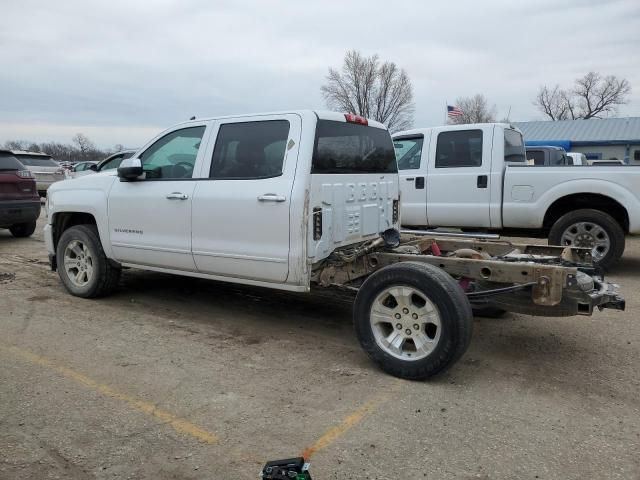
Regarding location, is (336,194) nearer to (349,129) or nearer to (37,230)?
(349,129)

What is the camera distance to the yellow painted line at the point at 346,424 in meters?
2.91

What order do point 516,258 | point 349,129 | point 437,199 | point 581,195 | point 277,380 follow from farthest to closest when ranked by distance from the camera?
point 437,199
point 581,195
point 349,129
point 516,258
point 277,380

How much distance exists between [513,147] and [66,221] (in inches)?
246

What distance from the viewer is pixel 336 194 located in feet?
14.6

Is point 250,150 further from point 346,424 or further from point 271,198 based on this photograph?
point 346,424

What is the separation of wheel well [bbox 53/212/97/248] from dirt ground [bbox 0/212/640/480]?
42.5 inches

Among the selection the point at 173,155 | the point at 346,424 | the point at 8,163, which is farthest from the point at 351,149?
the point at 8,163

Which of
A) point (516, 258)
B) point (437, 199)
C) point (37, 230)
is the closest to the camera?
point (516, 258)

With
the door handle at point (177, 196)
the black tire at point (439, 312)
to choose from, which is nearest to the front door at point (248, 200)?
the door handle at point (177, 196)

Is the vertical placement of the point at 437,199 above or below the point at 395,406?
above

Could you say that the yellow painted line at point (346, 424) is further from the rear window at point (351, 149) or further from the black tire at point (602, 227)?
the black tire at point (602, 227)

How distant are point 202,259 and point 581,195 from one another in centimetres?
529

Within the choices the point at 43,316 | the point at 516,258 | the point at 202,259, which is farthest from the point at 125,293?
the point at 516,258

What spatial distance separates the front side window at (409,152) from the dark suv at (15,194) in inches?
272
